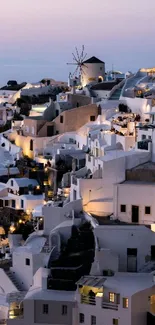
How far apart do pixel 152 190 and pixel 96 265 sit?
316cm

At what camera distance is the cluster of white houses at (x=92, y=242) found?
19797 millimetres

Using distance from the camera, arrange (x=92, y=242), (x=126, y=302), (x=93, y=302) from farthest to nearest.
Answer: (x=92, y=242)
(x=93, y=302)
(x=126, y=302)

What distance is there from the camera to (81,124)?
116 feet

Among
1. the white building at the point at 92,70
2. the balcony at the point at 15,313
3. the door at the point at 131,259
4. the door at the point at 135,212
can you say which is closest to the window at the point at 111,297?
the door at the point at 131,259

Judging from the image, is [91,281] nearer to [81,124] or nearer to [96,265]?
[96,265]

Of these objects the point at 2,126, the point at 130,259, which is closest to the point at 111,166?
the point at 130,259

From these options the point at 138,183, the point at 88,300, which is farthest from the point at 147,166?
the point at 88,300

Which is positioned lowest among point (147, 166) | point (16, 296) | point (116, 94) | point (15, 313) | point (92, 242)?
point (15, 313)

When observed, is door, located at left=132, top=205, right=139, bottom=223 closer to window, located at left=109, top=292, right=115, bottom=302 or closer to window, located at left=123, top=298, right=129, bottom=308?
window, located at left=109, top=292, right=115, bottom=302

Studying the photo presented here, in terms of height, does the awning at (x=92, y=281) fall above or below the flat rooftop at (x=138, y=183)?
below

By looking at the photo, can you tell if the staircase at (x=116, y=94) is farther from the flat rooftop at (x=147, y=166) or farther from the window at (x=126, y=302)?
the window at (x=126, y=302)

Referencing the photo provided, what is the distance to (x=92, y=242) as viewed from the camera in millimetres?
22141

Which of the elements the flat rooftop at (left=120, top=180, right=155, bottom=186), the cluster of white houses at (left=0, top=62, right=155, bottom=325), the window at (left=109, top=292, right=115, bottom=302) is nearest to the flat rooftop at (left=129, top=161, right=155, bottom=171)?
the cluster of white houses at (left=0, top=62, right=155, bottom=325)

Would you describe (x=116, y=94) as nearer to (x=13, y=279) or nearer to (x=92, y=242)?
(x=13, y=279)
